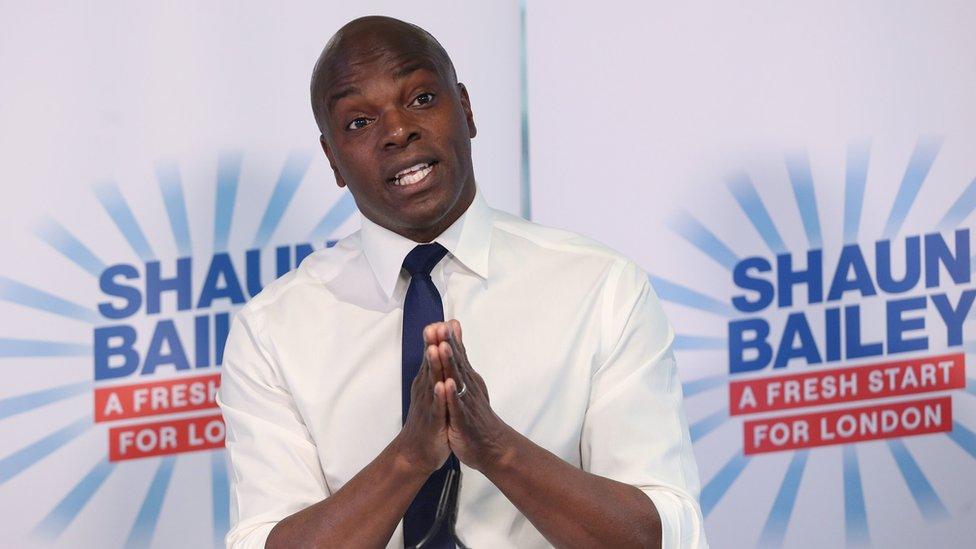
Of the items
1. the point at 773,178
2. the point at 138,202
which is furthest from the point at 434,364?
the point at 773,178

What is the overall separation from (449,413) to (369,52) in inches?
22.5

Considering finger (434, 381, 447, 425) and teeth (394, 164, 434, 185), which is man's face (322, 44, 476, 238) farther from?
finger (434, 381, 447, 425)

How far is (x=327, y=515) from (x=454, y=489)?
20cm

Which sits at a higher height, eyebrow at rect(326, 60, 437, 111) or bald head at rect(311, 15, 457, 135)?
bald head at rect(311, 15, 457, 135)

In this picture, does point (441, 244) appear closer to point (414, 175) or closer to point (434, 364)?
point (414, 175)

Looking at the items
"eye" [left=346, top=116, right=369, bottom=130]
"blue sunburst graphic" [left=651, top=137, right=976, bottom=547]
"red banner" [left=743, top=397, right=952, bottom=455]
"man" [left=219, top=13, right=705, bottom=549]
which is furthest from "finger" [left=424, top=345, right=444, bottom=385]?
"red banner" [left=743, top=397, right=952, bottom=455]

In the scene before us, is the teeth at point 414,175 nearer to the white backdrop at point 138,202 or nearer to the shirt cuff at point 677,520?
the shirt cuff at point 677,520

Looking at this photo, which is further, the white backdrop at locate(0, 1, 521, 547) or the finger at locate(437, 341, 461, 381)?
the white backdrop at locate(0, 1, 521, 547)

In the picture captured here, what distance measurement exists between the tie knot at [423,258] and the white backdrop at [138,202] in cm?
82

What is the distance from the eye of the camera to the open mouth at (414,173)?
1.84 m

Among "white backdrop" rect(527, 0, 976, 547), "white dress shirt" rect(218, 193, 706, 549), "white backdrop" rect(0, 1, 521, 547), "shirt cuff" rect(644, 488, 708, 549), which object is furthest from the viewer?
"white backdrop" rect(527, 0, 976, 547)

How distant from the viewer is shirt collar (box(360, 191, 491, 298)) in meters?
1.91

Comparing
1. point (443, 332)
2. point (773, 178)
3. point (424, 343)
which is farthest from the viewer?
point (773, 178)

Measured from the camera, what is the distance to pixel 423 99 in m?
1.88
